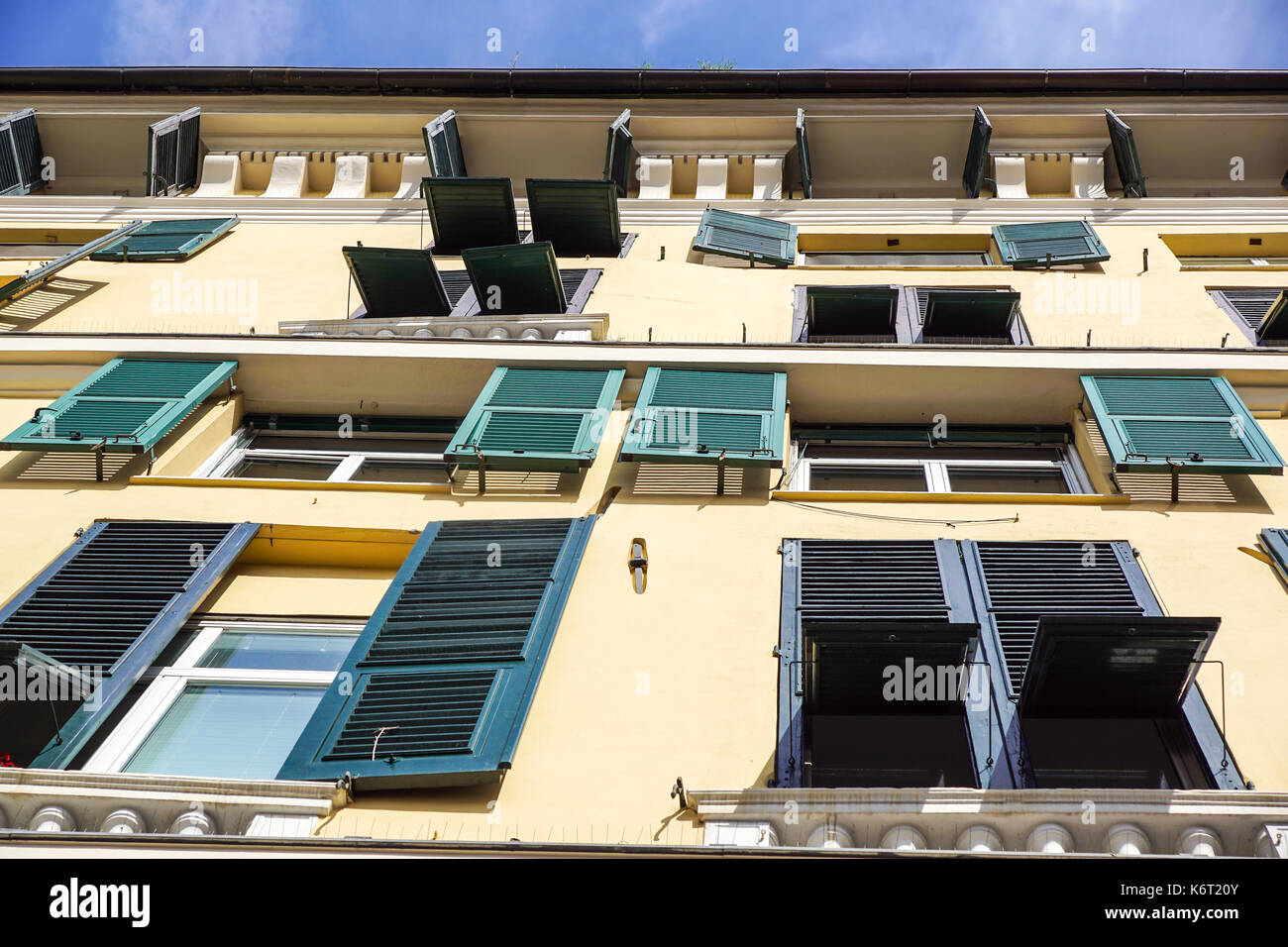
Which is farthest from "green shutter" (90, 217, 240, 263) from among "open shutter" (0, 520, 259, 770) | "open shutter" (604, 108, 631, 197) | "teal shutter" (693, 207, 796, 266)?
"open shutter" (0, 520, 259, 770)

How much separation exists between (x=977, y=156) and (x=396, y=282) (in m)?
6.61

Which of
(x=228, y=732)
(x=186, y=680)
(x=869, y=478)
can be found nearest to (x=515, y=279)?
(x=869, y=478)

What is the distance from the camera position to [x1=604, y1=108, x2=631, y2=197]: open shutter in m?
15.0

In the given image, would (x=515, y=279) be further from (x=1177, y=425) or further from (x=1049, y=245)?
(x=1177, y=425)

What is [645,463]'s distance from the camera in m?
Answer: 9.12

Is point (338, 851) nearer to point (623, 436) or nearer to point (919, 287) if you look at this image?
point (623, 436)

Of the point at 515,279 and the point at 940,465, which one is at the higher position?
the point at 515,279

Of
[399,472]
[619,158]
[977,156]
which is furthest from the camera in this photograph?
[619,158]

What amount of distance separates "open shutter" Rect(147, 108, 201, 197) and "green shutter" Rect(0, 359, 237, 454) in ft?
18.3

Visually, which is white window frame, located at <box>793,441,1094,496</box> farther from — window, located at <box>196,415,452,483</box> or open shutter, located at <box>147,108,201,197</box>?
open shutter, located at <box>147,108,201,197</box>

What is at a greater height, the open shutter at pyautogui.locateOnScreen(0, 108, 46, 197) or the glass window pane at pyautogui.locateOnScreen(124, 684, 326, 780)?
the open shutter at pyautogui.locateOnScreen(0, 108, 46, 197)

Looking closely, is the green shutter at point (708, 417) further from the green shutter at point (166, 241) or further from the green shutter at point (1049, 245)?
the green shutter at point (166, 241)

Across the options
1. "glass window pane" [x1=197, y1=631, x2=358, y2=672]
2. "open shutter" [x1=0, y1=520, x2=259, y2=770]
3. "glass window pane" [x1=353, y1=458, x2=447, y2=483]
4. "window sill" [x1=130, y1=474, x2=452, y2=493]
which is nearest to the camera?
"open shutter" [x1=0, y1=520, x2=259, y2=770]

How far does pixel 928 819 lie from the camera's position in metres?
5.64
